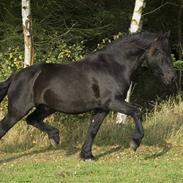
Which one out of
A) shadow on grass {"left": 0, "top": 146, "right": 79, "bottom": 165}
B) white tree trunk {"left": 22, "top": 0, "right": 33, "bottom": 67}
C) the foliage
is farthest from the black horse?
the foliage

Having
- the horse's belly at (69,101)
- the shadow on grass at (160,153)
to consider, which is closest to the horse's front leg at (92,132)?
the horse's belly at (69,101)

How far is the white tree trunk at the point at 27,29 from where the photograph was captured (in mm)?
12141

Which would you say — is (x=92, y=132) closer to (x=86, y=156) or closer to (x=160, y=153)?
(x=86, y=156)

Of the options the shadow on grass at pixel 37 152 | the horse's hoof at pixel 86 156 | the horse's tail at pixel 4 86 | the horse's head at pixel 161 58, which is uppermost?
the horse's head at pixel 161 58

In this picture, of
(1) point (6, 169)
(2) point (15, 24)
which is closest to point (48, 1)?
(2) point (15, 24)

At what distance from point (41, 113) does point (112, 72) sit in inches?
63.3

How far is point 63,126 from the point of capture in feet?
39.4

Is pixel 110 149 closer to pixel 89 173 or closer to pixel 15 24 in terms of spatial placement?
pixel 89 173

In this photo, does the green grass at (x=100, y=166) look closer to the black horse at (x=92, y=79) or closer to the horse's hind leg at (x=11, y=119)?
the horse's hind leg at (x=11, y=119)

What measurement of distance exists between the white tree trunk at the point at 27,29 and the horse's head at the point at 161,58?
3.97 m

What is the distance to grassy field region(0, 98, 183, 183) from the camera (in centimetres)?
798

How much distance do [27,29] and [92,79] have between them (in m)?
3.67

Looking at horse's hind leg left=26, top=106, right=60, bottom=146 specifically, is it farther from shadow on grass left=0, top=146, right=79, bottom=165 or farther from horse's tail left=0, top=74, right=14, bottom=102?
shadow on grass left=0, top=146, right=79, bottom=165

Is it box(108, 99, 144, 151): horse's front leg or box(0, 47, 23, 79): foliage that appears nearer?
box(108, 99, 144, 151): horse's front leg
